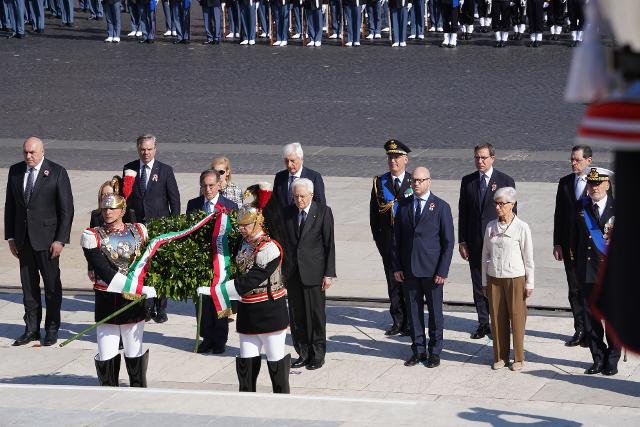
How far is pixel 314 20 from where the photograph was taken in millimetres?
28844

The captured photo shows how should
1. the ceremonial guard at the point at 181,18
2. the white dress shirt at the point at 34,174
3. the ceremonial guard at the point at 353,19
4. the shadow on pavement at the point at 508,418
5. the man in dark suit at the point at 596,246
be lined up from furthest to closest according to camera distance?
1. the ceremonial guard at the point at 181,18
2. the ceremonial guard at the point at 353,19
3. the white dress shirt at the point at 34,174
4. the man in dark suit at the point at 596,246
5. the shadow on pavement at the point at 508,418

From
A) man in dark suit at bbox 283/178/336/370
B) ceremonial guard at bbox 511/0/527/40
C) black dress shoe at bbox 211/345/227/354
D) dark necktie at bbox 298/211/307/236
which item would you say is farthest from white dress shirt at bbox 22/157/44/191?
ceremonial guard at bbox 511/0/527/40

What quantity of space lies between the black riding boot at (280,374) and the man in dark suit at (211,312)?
1.64 meters

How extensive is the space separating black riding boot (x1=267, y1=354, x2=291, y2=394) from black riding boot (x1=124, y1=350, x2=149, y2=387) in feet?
2.99

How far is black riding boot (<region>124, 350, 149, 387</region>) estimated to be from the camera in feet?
28.6

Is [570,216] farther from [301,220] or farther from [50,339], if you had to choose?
[50,339]

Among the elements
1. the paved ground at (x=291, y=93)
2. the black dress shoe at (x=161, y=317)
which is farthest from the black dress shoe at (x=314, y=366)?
the paved ground at (x=291, y=93)

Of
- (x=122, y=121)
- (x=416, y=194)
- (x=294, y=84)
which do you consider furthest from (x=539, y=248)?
(x=294, y=84)

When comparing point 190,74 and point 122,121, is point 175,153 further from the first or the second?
point 190,74

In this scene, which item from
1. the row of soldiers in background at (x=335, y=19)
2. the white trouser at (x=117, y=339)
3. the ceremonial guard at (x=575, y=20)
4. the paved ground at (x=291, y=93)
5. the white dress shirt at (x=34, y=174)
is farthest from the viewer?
the row of soldiers in background at (x=335, y=19)

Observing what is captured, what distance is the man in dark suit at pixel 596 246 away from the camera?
9.23 m

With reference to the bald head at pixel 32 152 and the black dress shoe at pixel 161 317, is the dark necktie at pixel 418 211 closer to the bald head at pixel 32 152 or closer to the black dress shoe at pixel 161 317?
the black dress shoe at pixel 161 317

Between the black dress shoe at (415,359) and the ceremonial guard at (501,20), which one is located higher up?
the ceremonial guard at (501,20)

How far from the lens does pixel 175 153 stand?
18328 millimetres
